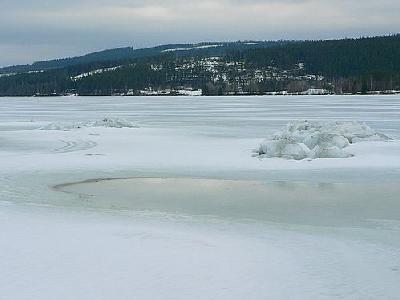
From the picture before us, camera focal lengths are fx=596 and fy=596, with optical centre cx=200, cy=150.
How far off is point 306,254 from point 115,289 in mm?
2087

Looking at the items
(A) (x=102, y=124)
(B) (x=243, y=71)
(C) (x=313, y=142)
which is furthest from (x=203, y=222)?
(B) (x=243, y=71)

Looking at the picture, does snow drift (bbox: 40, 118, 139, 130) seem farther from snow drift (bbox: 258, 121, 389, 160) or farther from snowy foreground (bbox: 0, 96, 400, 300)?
snow drift (bbox: 258, 121, 389, 160)

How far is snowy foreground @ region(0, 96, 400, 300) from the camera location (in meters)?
4.88

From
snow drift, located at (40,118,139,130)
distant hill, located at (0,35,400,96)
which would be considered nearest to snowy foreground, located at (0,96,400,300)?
snow drift, located at (40,118,139,130)

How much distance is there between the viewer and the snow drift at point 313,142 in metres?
13.6

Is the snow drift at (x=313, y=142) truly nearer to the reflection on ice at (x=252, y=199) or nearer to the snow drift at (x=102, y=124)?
the reflection on ice at (x=252, y=199)

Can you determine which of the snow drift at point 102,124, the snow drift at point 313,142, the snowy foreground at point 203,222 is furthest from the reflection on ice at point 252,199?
the snow drift at point 102,124

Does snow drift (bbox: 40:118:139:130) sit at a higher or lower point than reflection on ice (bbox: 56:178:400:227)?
higher

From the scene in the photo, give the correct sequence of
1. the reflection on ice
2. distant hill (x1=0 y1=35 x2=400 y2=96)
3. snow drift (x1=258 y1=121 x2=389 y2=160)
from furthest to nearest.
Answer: distant hill (x1=0 y1=35 x2=400 y2=96)
snow drift (x1=258 y1=121 x2=389 y2=160)
the reflection on ice

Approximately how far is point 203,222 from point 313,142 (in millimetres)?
7623

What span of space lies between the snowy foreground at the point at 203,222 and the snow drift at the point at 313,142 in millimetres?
52

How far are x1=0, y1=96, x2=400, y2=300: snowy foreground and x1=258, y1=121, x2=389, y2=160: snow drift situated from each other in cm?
5

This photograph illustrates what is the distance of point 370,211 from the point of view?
8.05 m

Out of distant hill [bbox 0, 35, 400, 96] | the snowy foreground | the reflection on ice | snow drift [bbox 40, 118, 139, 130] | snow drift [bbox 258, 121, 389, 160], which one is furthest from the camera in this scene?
distant hill [bbox 0, 35, 400, 96]
